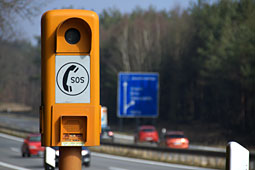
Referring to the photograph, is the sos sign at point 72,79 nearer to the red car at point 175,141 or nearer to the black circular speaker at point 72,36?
the black circular speaker at point 72,36

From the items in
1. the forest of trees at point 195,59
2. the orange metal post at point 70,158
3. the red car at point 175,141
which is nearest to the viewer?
the orange metal post at point 70,158

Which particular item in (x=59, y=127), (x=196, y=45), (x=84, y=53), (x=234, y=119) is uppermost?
(x=196, y=45)

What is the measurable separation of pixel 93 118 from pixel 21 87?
5587 inches

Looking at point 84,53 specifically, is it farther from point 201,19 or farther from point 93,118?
point 201,19

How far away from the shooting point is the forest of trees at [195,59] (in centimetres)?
5888

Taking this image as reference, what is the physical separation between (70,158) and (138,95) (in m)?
27.3

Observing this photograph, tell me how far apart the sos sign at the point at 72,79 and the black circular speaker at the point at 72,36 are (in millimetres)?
132

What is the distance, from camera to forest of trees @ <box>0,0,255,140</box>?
58875 mm

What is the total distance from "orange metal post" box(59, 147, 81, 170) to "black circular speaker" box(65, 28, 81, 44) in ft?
2.63

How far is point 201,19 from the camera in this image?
71.8 m

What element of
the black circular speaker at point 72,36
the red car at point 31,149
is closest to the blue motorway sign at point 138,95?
the red car at point 31,149

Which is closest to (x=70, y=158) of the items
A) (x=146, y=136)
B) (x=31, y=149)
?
(x=31, y=149)

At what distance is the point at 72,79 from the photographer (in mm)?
4000

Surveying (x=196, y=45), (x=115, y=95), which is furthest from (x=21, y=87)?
(x=196, y=45)
